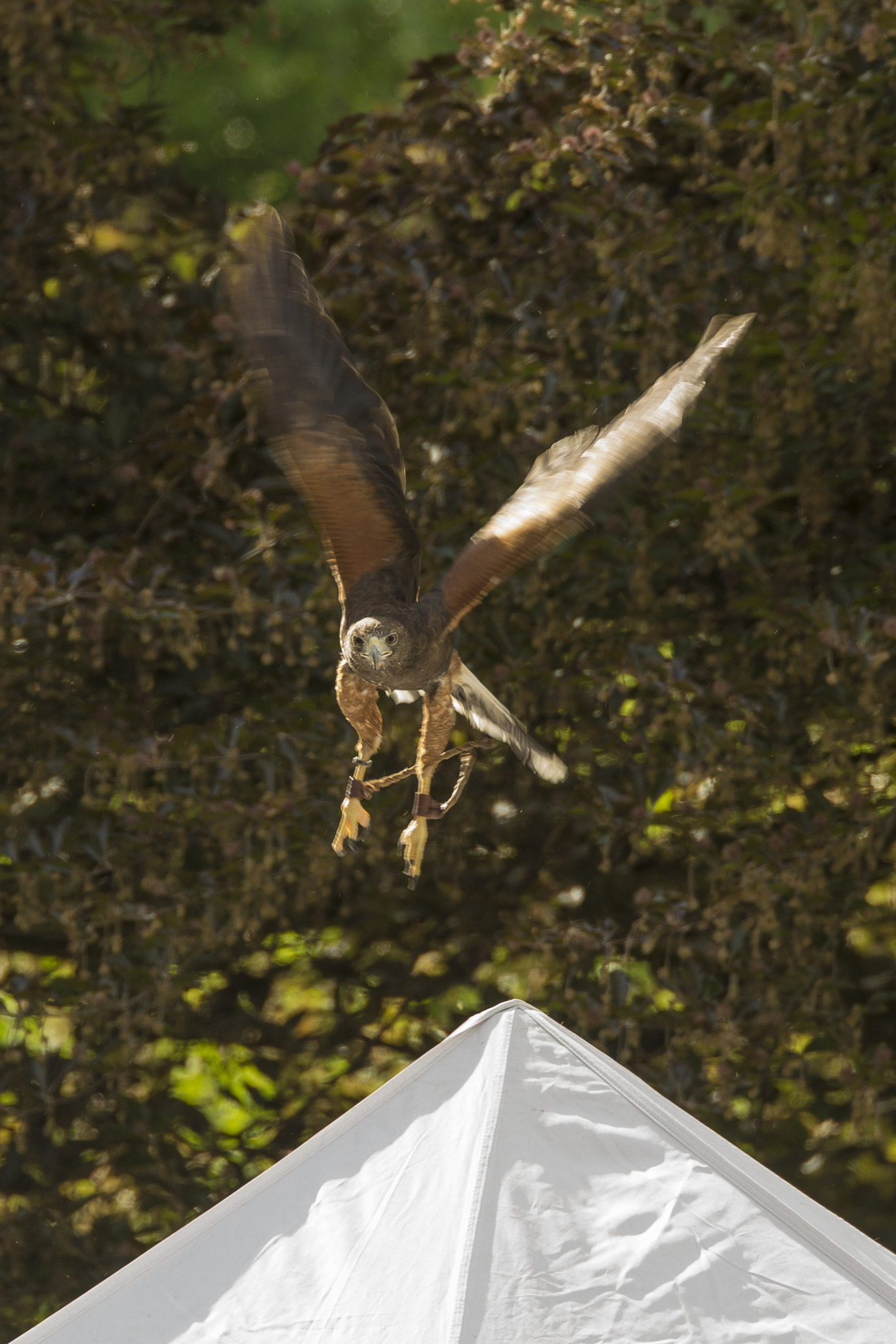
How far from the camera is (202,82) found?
2.83 metres

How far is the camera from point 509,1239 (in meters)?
1.03

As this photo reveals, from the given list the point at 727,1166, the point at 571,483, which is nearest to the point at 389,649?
the point at 571,483

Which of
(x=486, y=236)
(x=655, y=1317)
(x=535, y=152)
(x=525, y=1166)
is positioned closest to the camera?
(x=655, y=1317)

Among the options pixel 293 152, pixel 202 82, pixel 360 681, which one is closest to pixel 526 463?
pixel 293 152

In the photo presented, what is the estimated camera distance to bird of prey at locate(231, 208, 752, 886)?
3.46ft

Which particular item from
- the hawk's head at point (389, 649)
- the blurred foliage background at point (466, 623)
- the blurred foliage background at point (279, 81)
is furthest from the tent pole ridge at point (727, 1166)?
the blurred foliage background at point (279, 81)

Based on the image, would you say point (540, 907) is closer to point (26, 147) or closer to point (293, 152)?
point (293, 152)

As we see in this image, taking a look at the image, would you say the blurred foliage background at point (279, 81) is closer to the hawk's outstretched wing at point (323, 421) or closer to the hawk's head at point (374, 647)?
the hawk's outstretched wing at point (323, 421)

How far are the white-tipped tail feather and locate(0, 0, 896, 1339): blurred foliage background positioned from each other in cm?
106

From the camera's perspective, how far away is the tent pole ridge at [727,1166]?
105 centimetres

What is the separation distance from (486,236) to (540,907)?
1.48 meters

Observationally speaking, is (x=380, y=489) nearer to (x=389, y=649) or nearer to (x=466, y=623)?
(x=389, y=649)

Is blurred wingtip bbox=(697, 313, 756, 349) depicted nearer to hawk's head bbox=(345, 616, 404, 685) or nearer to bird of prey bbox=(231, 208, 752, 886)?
bird of prey bbox=(231, 208, 752, 886)

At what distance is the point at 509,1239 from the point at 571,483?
25.3 inches
